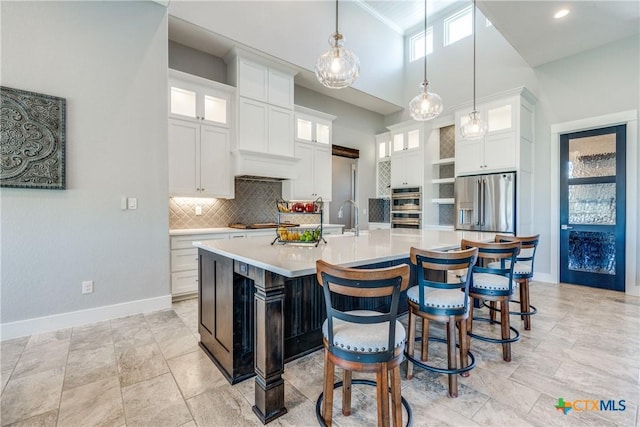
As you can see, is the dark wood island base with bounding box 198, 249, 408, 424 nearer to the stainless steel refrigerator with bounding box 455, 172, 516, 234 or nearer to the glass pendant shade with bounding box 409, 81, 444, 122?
the glass pendant shade with bounding box 409, 81, 444, 122

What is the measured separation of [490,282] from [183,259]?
11.1ft

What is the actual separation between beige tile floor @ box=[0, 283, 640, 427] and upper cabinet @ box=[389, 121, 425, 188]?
3.54 m

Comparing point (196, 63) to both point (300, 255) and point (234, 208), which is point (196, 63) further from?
point (300, 255)

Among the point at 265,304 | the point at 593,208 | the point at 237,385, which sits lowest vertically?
the point at 237,385

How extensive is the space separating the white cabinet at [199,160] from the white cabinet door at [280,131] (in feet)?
2.29

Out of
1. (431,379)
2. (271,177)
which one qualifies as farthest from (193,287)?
(431,379)

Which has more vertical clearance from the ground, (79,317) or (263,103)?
(263,103)

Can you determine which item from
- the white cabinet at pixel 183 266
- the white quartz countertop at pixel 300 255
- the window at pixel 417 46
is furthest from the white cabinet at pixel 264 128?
the window at pixel 417 46

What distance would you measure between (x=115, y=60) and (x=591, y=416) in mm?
4850

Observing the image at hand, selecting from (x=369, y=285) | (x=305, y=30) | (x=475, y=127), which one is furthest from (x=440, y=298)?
(x=305, y=30)

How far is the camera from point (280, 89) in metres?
4.64

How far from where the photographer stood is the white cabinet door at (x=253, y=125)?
4.23 metres

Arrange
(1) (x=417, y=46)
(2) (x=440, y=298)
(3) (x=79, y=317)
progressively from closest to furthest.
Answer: (2) (x=440, y=298) < (3) (x=79, y=317) < (1) (x=417, y=46)

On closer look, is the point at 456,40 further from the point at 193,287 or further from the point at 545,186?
the point at 193,287
